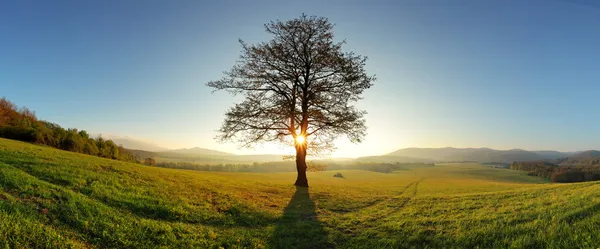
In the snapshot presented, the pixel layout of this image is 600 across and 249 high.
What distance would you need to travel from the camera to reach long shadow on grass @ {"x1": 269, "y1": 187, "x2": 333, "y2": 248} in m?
9.01

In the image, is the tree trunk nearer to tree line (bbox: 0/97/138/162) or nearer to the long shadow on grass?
the long shadow on grass

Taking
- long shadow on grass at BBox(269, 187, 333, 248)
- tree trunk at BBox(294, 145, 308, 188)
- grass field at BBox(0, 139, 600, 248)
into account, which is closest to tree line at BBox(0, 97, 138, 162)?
grass field at BBox(0, 139, 600, 248)

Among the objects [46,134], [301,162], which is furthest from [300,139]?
[46,134]

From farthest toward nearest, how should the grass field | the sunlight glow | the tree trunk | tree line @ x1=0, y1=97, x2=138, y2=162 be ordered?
tree line @ x1=0, y1=97, x2=138, y2=162
the tree trunk
the sunlight glow
the grass field

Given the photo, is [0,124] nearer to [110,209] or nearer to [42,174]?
[42,174]

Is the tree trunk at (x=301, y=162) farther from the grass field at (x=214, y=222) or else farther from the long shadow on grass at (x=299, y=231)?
the grass field at (x=214, y=222)

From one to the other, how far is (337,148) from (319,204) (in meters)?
8.36

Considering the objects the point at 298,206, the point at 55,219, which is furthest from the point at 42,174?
the point at 298,206

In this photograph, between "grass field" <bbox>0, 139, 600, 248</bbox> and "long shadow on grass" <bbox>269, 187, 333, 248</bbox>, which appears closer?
"grass field" <bbox>0, 139, 600, 248</bbox>

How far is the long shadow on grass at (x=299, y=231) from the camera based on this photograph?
9.01 metres

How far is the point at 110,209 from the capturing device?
361 inches

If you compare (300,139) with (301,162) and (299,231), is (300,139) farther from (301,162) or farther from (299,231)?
(299,231)

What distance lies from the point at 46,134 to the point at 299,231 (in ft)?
126

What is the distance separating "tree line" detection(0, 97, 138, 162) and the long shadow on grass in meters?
34.8
